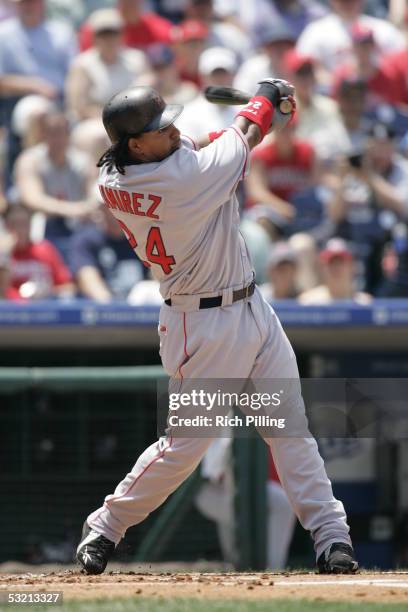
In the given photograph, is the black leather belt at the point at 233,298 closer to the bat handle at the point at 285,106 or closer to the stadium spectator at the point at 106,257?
the bat handle at the point at 285,106

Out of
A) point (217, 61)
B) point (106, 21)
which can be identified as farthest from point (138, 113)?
point (106, 21)

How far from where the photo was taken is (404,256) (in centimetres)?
829

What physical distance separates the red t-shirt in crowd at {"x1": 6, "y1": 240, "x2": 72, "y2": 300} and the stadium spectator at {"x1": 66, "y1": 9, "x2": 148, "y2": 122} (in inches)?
63.2

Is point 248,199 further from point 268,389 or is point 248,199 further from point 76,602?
point 76,602

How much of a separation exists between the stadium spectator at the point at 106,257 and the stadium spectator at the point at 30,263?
11 centimetres

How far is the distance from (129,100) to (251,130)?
46 cm

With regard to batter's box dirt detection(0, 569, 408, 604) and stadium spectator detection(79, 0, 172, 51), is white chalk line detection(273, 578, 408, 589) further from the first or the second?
stadium spectator detection(79, 0, 172, 51)

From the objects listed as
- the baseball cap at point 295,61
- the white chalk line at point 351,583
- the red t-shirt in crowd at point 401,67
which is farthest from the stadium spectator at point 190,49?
the white chalk line at point 351,583

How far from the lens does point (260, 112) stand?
4.32 metres

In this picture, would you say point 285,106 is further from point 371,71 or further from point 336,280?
point 371,71

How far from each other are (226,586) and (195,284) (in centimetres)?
101

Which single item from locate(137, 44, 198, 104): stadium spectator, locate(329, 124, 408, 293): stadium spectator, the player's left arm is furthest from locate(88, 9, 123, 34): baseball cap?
the player's left arm

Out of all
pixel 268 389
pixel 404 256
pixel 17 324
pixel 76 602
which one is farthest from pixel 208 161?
pixel 404 256

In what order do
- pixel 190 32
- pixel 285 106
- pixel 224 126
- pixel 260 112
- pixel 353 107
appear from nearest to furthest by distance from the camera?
1. pixel 260 112
2. pixel 285 106
3. pixel 224 126
4. pixel 353 107
5. pixel 190 32
